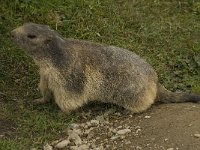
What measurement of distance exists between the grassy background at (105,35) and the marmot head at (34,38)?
2.21 ft

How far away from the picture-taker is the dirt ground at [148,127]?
5.18m

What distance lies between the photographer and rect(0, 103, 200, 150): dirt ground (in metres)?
5.18

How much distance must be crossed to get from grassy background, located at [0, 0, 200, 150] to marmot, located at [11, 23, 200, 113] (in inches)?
13.5

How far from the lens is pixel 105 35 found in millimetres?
7559

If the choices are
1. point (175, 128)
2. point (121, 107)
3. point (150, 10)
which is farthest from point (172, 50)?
point (175, 128)

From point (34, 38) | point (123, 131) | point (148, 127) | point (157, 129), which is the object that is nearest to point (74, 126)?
point (123, 131)

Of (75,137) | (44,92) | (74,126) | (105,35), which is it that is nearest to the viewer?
(75,137)

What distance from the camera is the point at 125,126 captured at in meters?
5.63

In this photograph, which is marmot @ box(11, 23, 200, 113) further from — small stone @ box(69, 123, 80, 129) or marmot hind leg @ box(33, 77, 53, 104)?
small stone @ box(69, 123, 80, 129)

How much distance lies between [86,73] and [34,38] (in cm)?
67

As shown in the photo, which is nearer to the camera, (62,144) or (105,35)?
(62,144)

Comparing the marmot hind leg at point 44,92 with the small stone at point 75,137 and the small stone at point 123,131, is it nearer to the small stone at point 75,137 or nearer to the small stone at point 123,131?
the small stone at point 75,137

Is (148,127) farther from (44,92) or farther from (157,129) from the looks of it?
(44,92)

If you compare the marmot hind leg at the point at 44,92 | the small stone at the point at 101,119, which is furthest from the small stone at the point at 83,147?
the marmot hind leg at the point at 44,92
